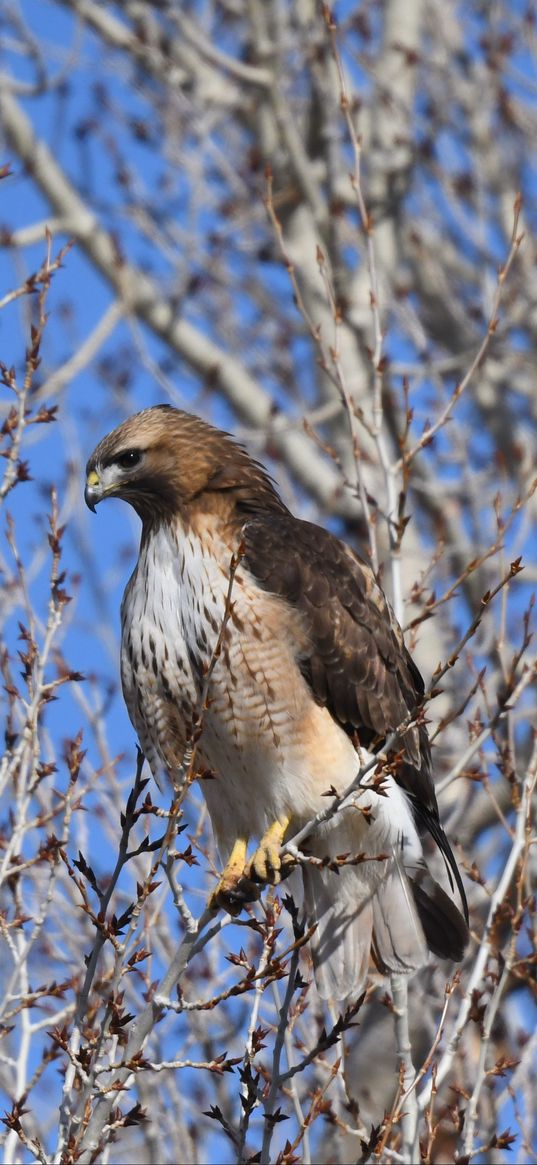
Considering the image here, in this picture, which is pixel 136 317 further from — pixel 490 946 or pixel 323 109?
pixel 490 946

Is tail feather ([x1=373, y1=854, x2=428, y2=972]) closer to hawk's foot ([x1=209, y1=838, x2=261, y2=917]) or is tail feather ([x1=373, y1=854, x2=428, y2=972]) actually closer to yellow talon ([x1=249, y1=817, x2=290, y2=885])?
yellow talon ([x1=249, y1=817, x2=290, y2=885])

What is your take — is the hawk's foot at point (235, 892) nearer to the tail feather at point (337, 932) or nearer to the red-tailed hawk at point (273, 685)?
the red-tailed hawk at point (273, 685)

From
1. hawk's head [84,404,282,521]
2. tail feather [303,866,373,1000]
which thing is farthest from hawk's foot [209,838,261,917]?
hawk's head [84,404,282,521]

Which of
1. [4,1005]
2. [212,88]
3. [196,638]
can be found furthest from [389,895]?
[212,88]

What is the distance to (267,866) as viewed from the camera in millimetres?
4051

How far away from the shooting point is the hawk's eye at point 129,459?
4.53 metres

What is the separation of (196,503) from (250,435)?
357 centimetres

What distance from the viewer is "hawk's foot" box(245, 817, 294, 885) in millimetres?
3947

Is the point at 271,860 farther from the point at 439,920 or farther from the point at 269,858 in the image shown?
the point at 439,920

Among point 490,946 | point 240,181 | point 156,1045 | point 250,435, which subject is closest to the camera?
point 490,946

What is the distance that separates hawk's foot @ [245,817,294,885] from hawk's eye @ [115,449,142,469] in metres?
1.15

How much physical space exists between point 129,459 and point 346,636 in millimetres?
855

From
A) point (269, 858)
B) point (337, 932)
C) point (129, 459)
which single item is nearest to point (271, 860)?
point (269, 858)

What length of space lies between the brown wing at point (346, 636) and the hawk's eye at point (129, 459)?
1.40ft
